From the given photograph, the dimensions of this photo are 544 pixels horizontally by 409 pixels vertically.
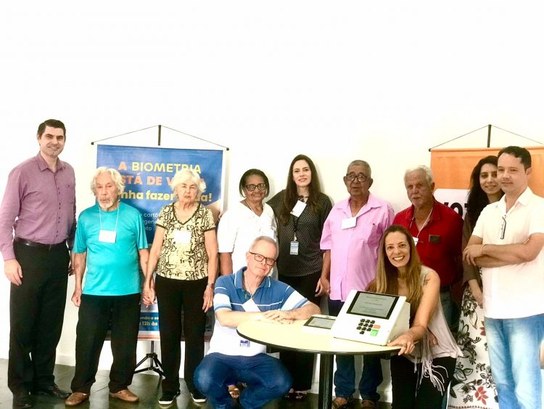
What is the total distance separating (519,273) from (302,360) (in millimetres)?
1649

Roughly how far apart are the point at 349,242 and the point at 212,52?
1816 mm

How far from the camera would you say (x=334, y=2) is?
413cm

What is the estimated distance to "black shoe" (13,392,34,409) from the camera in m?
3.50

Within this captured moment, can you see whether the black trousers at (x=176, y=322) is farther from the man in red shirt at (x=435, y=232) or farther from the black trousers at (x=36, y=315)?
the man in red shirt at (x=435, y=232)

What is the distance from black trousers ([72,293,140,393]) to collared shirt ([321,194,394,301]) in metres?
1.31

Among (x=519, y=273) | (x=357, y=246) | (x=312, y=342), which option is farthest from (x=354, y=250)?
(x=312, y=342)

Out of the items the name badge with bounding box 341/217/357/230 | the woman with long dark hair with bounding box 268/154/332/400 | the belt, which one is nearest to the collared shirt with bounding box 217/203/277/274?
the woman with long dark hair with bounding box 268/154/332/400

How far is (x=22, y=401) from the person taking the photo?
3.51 m

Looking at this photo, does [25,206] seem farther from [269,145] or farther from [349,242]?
[349,242]

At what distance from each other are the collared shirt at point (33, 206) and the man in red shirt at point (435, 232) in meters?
2.17

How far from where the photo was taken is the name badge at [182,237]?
377 cm

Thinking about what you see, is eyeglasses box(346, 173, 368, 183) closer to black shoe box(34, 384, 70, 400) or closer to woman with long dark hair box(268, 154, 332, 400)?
woman with long dark hair box(268, 154, 332, 400)

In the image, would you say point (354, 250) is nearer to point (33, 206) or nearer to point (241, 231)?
point (241, 231)

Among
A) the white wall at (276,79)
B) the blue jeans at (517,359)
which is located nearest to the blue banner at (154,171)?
the white wall at (276,79)
